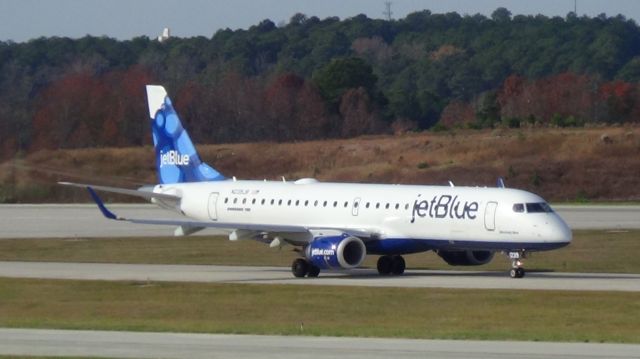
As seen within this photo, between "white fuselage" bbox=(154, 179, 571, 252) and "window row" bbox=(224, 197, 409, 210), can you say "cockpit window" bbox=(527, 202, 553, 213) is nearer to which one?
"white fuselage" bbox=(154, 179, 571, 252)

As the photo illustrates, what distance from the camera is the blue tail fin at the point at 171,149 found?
49.2 m

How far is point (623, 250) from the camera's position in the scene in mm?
52594

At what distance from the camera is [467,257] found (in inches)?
1730

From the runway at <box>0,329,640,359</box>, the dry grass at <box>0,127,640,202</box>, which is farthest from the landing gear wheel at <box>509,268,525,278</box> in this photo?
the dry grass at <box>0,127,640,202</box>

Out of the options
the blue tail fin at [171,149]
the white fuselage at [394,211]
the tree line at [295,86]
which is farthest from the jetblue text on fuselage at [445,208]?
the tree line at [295,86]

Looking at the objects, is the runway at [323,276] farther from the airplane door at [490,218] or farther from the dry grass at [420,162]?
the dry grass at [420,162]

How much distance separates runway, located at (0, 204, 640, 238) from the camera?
2534 inches

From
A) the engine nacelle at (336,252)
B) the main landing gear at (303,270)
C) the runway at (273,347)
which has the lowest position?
the main landing gear at (303,270)

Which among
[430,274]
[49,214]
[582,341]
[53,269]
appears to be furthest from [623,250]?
[49,214]

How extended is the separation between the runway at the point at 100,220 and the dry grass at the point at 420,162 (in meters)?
6.65

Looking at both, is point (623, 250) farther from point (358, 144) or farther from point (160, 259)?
point (358, 144)

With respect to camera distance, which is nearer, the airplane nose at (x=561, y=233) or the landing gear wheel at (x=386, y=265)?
the airplane nose at (x=561, y=233)

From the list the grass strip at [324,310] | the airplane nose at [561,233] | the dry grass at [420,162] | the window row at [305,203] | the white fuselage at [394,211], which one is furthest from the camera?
the dry grass at [420,162]

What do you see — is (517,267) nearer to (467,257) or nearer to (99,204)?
(467,257)
